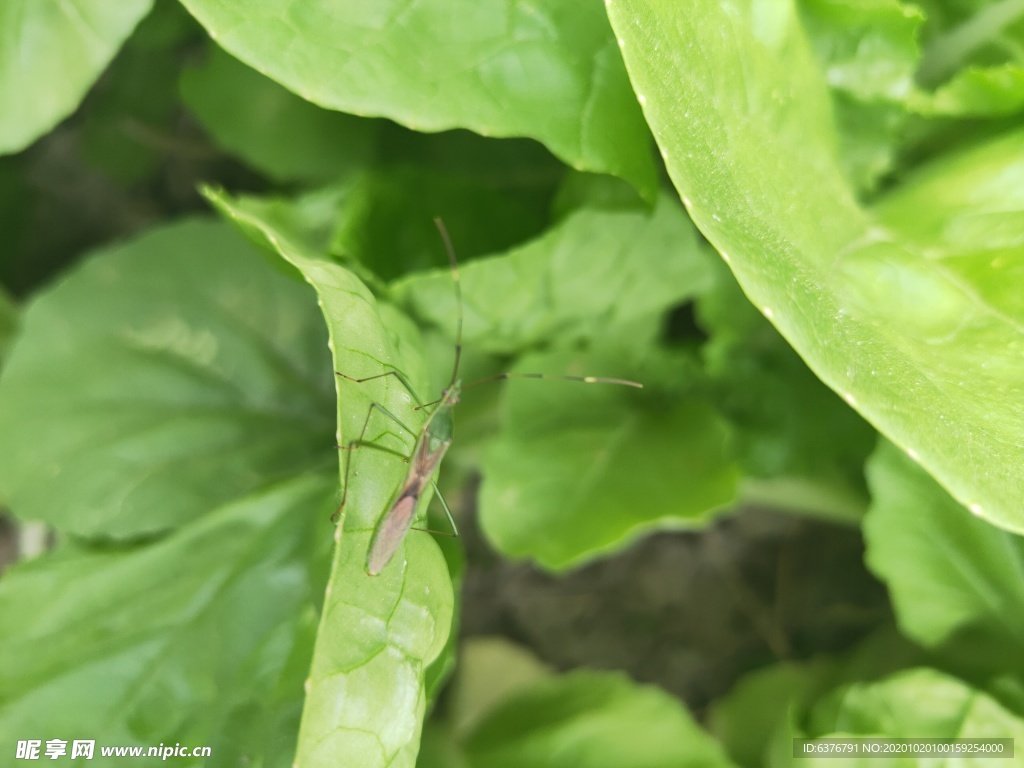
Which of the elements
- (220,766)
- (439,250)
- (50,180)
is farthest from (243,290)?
(220,766)

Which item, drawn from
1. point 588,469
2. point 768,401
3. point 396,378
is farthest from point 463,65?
point 768,401

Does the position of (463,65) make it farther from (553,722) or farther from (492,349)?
(553,722)

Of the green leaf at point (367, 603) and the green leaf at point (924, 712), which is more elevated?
the green leaf at point (367, 603)

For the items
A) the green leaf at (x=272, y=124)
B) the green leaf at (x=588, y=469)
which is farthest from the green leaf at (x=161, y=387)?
the green leaf at (x=588, y=469)

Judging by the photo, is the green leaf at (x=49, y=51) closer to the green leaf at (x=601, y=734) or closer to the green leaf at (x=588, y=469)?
the green leaf at (x=588, y=469)

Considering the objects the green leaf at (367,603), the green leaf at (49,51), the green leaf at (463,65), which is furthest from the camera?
the green leaf at (49,51)

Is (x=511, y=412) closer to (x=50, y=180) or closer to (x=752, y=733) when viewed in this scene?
(x=752, y=733)

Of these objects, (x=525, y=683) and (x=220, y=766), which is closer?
(x=220, y=766)

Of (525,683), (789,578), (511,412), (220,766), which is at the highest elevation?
(511,412)
